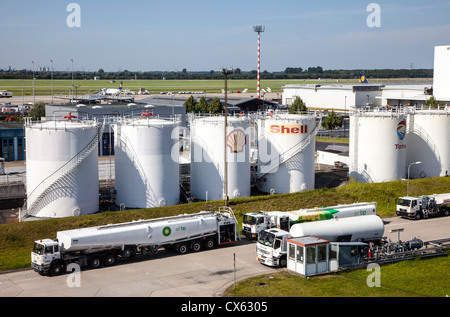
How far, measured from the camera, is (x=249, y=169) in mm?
47031

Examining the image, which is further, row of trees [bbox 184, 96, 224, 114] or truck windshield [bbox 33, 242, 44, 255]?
row of trees [bbox 184, 96, 224, 114]

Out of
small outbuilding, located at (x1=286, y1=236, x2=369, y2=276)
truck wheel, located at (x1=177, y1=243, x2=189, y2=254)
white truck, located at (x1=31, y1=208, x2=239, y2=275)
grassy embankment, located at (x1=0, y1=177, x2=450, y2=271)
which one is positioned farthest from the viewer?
grassy embankment, located at (x1=0, y1=177, x2=450, y2=271)

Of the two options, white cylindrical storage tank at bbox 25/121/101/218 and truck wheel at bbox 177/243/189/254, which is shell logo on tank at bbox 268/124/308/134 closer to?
white cylindrical storage tank at bbox 25/121/101/218

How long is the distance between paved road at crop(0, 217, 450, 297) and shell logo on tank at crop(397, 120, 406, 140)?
23578 mm

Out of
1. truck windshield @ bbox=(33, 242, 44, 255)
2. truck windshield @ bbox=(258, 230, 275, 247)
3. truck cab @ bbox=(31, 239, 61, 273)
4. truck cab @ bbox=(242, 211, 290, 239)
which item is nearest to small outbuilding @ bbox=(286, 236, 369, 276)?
truck windshield @ bbox=(258, 230, 275, 247)

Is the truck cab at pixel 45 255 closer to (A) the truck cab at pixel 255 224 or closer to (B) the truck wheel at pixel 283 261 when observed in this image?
(B) the truck wheel at pixel 283 261

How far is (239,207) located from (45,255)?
17569 millimetres

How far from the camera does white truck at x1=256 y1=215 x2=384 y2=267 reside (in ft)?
102

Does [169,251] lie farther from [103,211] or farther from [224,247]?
[103,211]

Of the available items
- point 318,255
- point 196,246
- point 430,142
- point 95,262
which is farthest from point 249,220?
point 430,142

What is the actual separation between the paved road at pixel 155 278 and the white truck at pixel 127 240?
1.92 ft

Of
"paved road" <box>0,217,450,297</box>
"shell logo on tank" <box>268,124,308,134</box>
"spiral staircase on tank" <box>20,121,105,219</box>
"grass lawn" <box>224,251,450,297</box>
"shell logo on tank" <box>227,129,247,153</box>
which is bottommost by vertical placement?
"paved road" <box>0,217,450,297</box>

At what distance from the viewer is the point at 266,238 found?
31828mm
